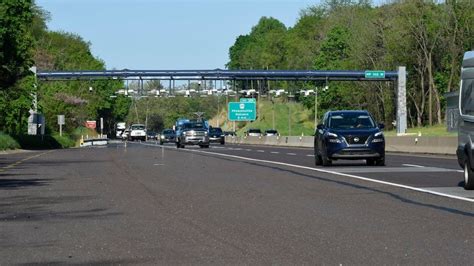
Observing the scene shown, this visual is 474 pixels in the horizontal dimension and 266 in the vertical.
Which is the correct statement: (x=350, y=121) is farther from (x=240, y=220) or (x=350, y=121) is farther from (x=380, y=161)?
(x=240, y=220)

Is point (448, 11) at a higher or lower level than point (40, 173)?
higher

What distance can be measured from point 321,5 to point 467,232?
6585 inches

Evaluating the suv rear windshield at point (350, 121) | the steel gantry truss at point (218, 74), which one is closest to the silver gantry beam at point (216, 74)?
the steel gantry truss at point (218, 74)

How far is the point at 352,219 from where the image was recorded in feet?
46.3

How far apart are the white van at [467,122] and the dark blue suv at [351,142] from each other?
389 inches

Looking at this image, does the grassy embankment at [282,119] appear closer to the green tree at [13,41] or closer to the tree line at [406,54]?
the tree line at [406,54]

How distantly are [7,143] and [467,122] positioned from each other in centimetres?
4379

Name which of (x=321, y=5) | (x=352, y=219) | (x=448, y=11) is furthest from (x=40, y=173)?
(x=321, y=5)

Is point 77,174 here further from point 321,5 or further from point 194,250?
point 321,5

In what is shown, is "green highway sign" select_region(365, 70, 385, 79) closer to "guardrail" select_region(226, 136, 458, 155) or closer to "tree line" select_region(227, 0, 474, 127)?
"tree line" select_region(227, 0, 474, 127)

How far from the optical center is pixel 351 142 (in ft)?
97.2

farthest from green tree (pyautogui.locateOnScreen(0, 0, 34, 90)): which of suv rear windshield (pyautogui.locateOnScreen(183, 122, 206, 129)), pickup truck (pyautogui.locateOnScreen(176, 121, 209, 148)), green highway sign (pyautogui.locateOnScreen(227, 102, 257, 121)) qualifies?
green highway sign (pyautogui.locateOnScreen(227, 102, 257, 121))

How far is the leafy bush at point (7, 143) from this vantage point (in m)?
57.7

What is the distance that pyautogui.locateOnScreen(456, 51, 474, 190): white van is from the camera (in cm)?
1894
